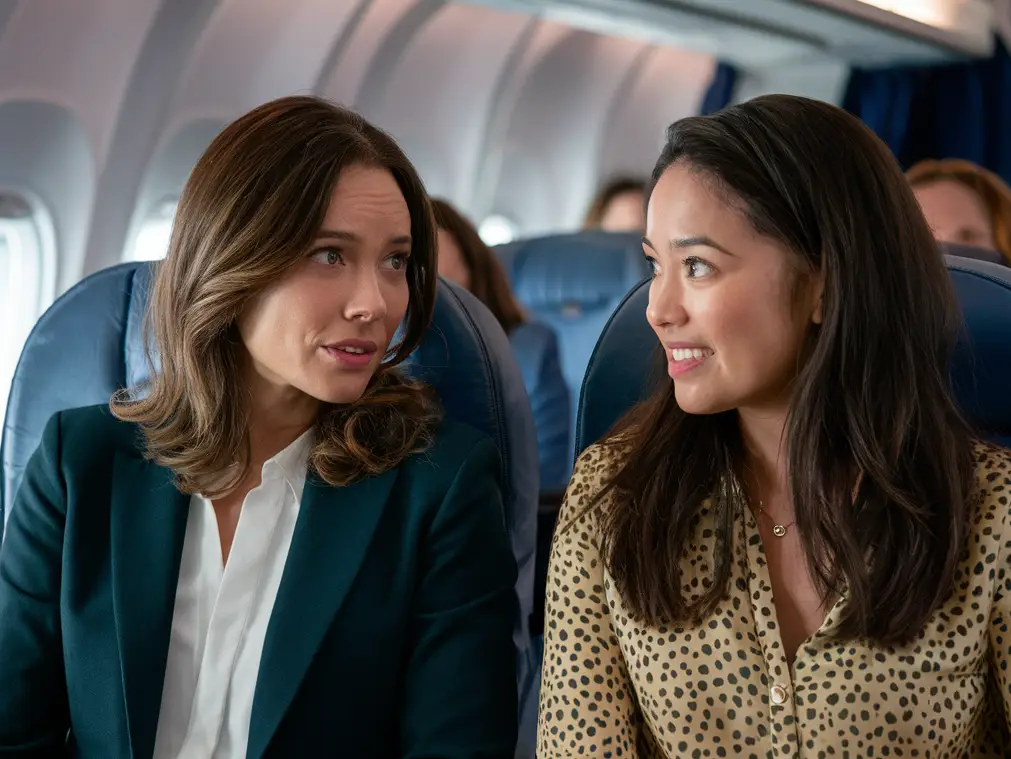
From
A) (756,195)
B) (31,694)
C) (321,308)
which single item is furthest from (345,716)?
(756,195)

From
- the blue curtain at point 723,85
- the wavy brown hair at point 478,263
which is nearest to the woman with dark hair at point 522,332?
the wavy brown hair at point 478,263

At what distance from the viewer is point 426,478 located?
5.86 ft

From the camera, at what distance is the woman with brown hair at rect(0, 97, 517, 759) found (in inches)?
67.2

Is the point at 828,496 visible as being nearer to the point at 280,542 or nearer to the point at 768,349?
the point at 768,349

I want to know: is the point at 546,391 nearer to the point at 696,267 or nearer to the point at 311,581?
the point at 311,581

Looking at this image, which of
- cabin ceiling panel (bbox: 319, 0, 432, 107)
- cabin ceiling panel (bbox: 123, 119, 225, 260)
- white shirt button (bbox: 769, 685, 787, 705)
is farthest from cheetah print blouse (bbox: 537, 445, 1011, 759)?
cabin ceiling panel (bbox: 319, 0, 432, 107)

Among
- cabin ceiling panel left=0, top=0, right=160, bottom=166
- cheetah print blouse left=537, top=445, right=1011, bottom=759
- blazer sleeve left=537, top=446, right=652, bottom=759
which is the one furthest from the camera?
cabin ceiling panel left=0, top=0, right=160, bottom=166

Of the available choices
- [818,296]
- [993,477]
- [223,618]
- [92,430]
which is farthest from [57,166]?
[993,477]

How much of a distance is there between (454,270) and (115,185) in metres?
1.28

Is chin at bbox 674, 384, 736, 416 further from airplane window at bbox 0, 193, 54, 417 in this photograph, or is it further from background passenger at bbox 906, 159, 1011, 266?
airplane window at bbox 0, 193, 54, 417

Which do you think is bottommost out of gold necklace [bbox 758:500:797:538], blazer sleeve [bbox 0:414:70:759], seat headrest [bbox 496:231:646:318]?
blazer sleeve [bbox 0:414:70:759]

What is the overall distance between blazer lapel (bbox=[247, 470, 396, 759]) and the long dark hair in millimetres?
403

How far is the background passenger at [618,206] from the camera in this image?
19.1 ft

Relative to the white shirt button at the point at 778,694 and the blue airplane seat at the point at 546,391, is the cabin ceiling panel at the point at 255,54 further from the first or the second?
the white shirt button at the point at 778,694
